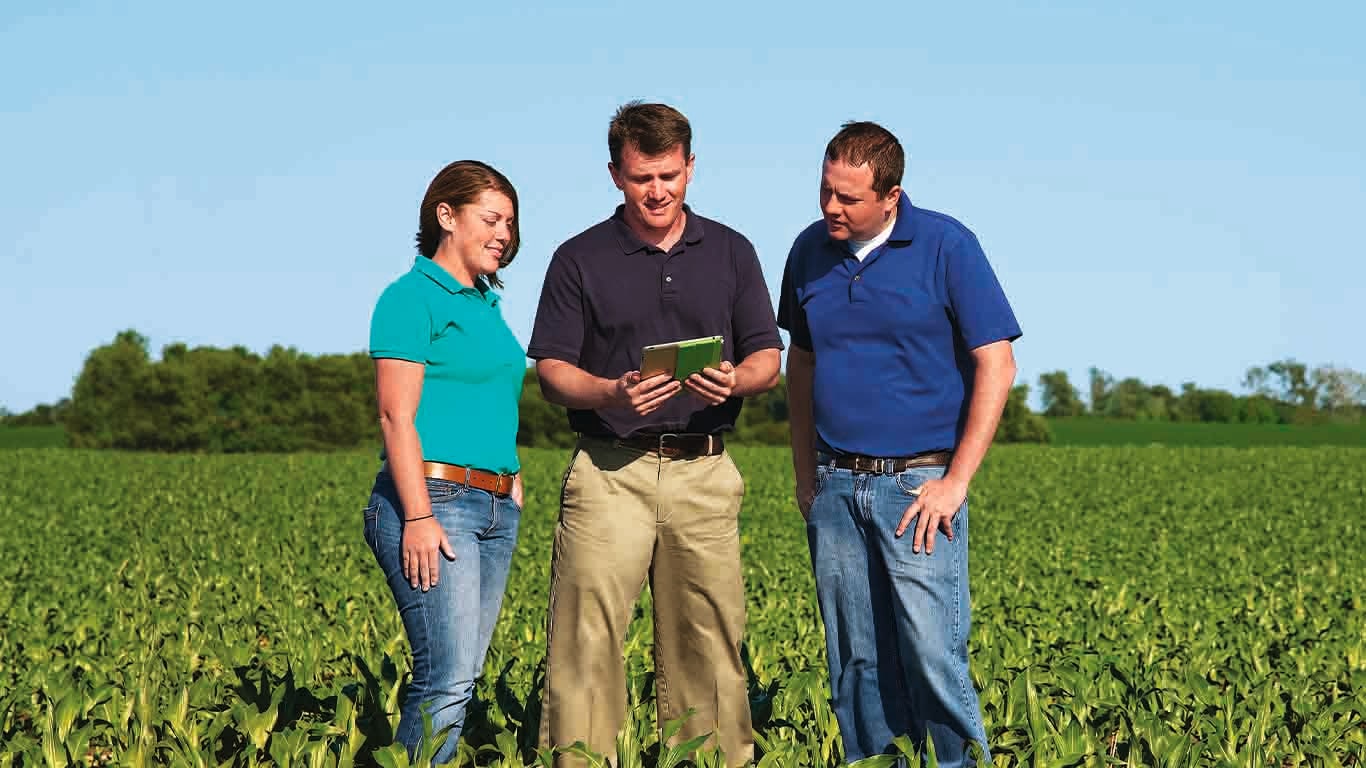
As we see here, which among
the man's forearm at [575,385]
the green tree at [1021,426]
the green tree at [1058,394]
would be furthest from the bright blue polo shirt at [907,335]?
the green tree at [1058,394]

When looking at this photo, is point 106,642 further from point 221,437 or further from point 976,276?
point 221,437

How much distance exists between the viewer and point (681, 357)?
A: 4004 mm

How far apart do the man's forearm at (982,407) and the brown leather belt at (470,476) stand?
1.44 meters

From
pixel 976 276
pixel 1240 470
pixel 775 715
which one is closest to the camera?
pixel 976 276

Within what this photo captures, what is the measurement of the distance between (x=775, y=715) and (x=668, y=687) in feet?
4.08

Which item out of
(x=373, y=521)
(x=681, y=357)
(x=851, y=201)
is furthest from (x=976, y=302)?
(x=373, y=521)

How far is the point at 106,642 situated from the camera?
9180mm

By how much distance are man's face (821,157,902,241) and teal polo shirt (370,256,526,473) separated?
1128mm

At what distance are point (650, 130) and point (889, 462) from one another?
1.32 m

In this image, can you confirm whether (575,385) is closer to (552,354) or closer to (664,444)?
(552,354)

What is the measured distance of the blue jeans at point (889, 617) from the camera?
4.23m

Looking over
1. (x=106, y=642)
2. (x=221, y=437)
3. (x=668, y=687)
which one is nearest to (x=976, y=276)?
(x=668, y=687)

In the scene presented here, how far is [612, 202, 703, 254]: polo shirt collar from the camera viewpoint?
441 centimetres

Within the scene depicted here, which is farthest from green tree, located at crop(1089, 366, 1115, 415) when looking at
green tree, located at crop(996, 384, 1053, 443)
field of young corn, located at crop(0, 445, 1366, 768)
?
field of young corn, located at crop(0, 445, 1366, 768)
